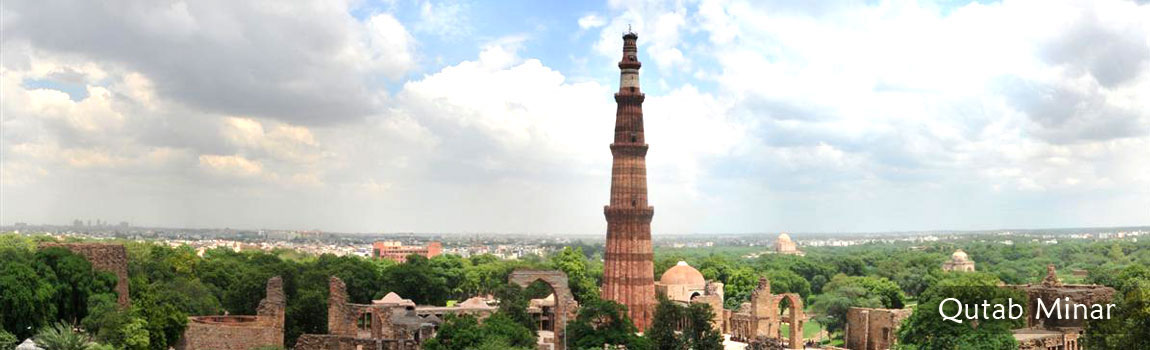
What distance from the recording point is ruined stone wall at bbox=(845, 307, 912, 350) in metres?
45.3

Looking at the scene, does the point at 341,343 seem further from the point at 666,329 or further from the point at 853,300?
the point at 853,300

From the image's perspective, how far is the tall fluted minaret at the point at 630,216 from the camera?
157 feet

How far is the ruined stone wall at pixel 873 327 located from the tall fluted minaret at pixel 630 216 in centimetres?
977

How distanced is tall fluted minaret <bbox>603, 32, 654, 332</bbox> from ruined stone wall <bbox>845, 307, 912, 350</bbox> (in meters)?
9.77

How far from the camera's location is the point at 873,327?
47.2 metres

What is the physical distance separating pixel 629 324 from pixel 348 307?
9.88 metres

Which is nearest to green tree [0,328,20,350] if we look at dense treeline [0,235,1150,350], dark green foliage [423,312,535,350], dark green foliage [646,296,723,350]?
dense treeline [0,235,1150,350]

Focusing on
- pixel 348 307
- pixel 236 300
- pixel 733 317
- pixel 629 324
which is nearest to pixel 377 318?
pixel 348 307

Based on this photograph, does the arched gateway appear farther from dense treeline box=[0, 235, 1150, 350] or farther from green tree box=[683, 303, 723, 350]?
green tree box=[683, 303, 723, 350]

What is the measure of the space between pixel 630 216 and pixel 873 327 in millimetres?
12253

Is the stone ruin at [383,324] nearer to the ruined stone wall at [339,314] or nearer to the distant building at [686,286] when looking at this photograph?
the ruined stone wall at [339,314]

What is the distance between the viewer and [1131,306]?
3012 centimetres

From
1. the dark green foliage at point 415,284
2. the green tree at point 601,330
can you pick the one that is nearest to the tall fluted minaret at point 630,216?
the green tree at point 601,330

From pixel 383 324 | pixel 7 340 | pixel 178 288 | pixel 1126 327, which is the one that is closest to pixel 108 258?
pixel 7 340
